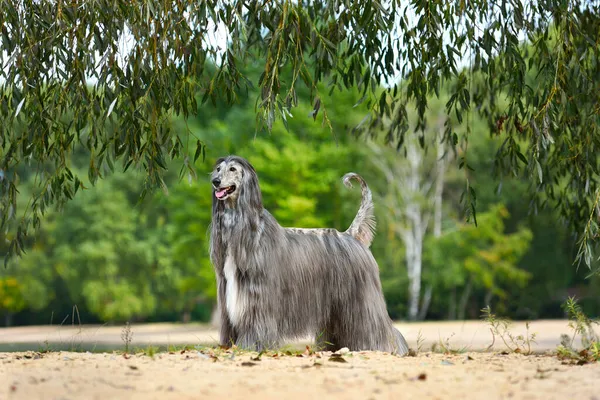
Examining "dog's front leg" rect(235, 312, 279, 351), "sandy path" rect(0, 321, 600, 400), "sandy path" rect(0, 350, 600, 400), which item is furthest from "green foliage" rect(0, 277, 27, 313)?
→ "sandy path" rect(0, 350, 600, 400)

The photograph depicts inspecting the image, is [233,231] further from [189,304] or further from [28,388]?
[189,304]

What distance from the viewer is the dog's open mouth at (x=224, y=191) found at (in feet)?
23.1

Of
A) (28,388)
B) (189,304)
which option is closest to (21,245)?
(28,388)

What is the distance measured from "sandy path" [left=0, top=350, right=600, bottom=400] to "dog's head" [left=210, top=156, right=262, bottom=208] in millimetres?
1425

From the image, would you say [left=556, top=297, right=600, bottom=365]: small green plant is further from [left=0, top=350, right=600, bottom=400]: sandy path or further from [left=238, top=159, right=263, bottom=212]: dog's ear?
[left=238, top=159, right=263, bottom=212]: dog's ear

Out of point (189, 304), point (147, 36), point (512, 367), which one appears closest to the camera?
point (512, 367)

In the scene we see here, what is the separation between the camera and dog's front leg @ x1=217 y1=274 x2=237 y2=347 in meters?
7.17

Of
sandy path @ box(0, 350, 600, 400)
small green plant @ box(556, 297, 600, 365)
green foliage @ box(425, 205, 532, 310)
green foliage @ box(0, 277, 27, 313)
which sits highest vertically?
green foliage @ box(425, 205, 532, 310)

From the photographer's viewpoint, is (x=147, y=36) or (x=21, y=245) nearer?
(x=147, y=36)

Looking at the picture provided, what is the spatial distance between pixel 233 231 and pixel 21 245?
1.70 m

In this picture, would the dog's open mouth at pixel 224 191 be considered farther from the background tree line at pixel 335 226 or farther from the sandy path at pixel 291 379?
the background tree line at pixel 335 226

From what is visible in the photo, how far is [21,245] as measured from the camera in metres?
7.18

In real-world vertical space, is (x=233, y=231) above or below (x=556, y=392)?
above

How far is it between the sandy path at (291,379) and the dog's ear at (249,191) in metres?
1.42
